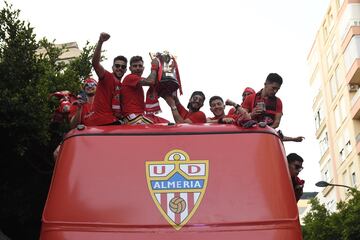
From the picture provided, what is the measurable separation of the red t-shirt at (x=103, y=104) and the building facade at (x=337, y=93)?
31.2 meters

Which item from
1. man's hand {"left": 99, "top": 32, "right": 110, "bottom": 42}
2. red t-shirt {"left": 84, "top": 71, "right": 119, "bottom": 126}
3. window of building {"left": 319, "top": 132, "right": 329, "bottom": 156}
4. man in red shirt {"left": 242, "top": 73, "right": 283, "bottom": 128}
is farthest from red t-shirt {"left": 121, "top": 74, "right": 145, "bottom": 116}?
window of building {"left": 319, "top": 132, "right": 329, "bottom": 156}

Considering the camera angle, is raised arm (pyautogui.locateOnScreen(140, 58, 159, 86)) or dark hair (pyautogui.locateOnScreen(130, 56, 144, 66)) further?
dark hair (pyautogui.locateOnScreen(130, 56, 144, 66))

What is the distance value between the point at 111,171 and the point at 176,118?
1.77 meters

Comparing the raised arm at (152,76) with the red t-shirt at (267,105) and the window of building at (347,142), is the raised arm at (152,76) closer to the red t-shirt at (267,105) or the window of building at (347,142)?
the red t-shirt at (267,105)

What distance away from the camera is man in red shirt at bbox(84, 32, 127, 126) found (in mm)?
5773

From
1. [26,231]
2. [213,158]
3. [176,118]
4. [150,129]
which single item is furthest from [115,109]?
[26,231]

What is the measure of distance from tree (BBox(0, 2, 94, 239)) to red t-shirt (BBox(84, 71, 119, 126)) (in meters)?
5.43

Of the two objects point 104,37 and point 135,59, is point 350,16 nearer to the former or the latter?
point 135,59

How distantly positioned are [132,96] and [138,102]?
9 centimetres

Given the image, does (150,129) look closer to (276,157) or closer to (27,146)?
(276,157)

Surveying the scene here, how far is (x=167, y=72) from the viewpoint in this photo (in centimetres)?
615

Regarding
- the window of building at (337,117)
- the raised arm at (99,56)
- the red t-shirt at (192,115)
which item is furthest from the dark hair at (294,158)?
the window of building at (337,117)

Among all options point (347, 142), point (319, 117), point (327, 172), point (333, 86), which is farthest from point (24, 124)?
point (319, 117)

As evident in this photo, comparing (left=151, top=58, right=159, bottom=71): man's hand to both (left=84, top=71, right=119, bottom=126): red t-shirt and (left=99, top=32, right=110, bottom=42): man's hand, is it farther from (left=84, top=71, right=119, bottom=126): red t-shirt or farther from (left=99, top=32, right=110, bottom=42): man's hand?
(left=99, top=32, right=110, bottom=42): man's hand
